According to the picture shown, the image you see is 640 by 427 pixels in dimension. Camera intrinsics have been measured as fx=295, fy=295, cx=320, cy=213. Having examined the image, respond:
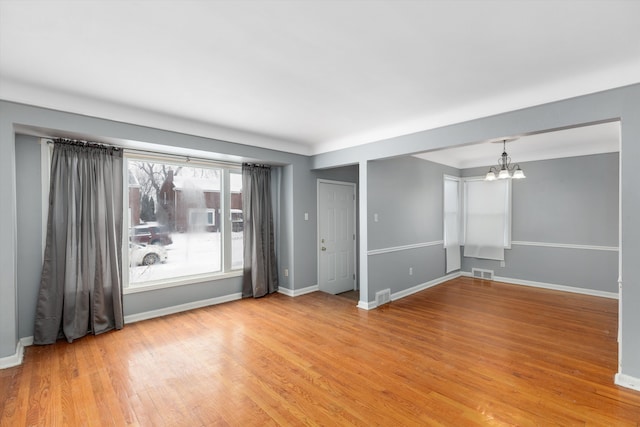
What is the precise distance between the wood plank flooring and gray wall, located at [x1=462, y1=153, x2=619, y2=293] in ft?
3.85

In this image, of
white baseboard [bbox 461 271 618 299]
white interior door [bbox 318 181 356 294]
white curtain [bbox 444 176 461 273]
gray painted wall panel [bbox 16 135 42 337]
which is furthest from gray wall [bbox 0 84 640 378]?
white baseboard [bbox 461 271 618 299]

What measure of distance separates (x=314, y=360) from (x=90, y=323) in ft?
8.76

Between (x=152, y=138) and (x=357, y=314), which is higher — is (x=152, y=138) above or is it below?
above

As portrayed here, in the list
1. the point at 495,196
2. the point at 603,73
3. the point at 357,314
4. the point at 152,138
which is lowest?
the point at 357,314

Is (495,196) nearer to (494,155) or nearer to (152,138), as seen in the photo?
(494,155)

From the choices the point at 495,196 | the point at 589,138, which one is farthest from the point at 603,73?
the point at 495,196

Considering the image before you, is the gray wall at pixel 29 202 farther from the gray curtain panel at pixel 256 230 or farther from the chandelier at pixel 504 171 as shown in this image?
the chandelier at pixel 504 171

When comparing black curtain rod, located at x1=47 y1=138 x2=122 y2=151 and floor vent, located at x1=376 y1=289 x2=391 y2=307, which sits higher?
black curtain rod, located at x1=47 y1=138 x2=122 y2=151

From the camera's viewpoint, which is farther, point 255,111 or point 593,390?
point 255,111

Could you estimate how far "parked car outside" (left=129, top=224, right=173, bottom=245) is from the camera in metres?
3.89

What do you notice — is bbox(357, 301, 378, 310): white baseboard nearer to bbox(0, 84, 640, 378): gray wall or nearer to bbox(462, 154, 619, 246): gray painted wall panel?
bbox(0, 84, 640, 378): gray wall

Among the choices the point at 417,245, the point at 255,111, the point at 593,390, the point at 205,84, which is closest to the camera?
the point at 593,390

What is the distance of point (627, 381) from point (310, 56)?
3.60 m

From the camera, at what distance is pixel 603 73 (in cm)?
245
